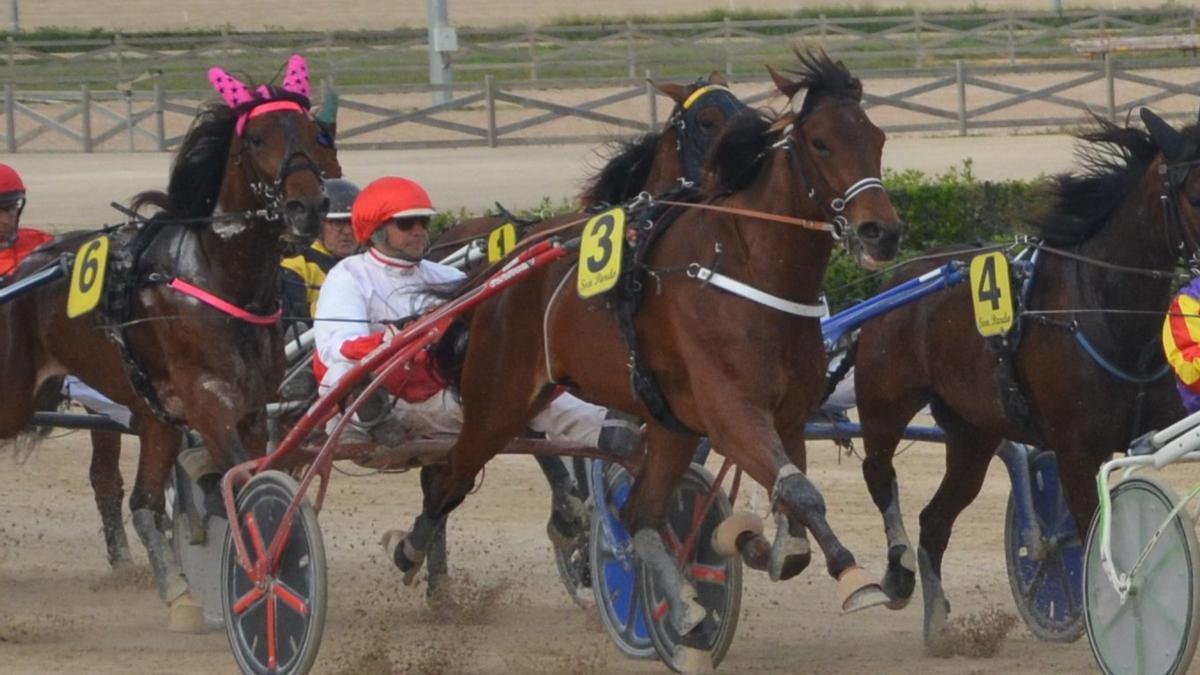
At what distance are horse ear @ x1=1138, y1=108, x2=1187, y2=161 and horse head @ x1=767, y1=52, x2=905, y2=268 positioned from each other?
0.80 metres

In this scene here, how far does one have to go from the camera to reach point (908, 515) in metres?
8.18

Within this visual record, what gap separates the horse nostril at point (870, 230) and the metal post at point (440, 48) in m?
18.5

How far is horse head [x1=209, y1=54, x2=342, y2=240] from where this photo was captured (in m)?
5.88

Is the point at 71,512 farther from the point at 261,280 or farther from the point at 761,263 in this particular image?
the point at 761,263

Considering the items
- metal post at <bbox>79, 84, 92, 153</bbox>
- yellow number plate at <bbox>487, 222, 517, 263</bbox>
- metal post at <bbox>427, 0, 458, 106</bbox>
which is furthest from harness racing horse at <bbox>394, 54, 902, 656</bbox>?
metal post at <bbox>79, 84, 92, 153</bbox>

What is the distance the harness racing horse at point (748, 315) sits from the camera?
4.96 meters

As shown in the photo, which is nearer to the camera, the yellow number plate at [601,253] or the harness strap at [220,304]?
the yellow number plate at [601,253]

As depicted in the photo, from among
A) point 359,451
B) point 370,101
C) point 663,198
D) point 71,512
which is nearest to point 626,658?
point 359,451

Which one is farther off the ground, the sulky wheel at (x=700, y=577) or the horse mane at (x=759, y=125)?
the horse mane at (x=759, y=125)

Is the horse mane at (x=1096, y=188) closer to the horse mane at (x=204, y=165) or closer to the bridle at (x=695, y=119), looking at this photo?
the bridle at (x=695, y=119)

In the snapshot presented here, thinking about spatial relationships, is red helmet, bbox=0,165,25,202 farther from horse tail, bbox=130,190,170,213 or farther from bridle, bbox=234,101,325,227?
bridle, bbox=234,101,325,227

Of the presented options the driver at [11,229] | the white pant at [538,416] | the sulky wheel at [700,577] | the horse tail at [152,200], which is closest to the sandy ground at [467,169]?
the driver at [11,229]

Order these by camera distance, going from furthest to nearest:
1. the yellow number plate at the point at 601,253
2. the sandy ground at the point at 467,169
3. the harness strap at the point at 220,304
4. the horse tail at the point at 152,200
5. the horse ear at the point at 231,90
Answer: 1. the sandy ground at the point at 467,169
2. the horse tail at the point at 152,200
3. the horse ear at the point at 231,90
4. the harness strap at the point at 220,304
5. the yellow number plate at the point at 601,253

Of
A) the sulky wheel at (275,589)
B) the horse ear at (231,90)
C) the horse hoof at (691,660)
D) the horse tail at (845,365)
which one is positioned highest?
the horse ear at (231,90)
